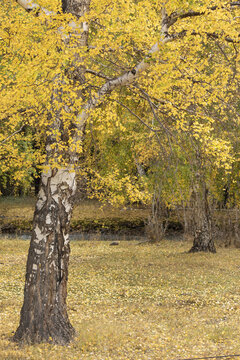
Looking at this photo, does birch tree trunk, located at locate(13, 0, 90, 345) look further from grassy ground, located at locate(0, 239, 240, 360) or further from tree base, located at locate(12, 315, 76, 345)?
grassy ground, located at locate(0, 239, 240, 360)

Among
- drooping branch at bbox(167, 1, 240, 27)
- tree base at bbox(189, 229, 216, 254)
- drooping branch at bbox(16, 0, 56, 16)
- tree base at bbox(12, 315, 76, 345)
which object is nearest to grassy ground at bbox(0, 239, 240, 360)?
tree base at bbox(12, 315, 76, 345)

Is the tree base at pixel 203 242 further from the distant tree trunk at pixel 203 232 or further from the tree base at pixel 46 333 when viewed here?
the tree base at pixel 46 333

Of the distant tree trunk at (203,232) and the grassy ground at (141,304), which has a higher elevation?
the distant tree trunk at (203,232)

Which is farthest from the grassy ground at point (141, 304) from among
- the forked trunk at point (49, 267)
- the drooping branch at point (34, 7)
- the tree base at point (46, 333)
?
the drooping branch at point (34, 7)

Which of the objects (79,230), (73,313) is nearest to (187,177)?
(79,230)

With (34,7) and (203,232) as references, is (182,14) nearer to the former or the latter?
(34,7)

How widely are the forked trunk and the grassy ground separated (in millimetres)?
286

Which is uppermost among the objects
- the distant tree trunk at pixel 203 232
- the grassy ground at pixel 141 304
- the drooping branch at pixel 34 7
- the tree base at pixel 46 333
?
the drooping branch at pixel 34 7

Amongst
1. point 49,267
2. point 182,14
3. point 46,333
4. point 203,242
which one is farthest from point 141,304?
point 203,242

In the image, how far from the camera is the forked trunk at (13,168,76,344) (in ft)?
24.2

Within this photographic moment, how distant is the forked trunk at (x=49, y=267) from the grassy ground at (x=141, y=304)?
0.29 m

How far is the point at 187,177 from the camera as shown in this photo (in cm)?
2166

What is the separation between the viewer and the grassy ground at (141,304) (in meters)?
7.27

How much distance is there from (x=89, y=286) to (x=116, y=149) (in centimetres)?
1338
